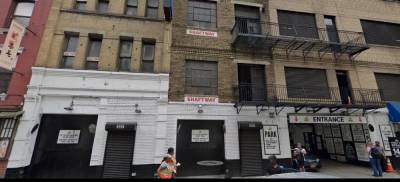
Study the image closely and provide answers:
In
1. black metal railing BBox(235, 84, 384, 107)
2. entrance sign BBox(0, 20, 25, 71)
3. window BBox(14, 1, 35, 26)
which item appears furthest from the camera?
black metal railing BBox(235, 84, 384, 107)

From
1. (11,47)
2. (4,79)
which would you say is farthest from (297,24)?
(4,79)

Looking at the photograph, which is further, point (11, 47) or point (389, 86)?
point (389, 86)

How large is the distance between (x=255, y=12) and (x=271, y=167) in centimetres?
1032

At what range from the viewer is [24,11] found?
11961 mm

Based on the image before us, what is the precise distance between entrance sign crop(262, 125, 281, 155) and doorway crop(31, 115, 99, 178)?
30.4 ft

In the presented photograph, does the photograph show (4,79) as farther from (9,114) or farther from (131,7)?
(131,7)

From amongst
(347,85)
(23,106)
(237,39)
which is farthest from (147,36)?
(347,85)

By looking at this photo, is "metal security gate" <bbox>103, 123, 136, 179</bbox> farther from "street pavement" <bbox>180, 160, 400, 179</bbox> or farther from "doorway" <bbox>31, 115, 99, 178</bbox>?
"street pavement" <bbox>180, 160, 400, 179</bbox>

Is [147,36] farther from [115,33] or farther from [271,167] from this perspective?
[271,167]

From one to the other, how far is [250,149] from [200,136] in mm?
2894

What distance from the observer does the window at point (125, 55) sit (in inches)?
467

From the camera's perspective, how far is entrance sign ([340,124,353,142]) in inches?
555

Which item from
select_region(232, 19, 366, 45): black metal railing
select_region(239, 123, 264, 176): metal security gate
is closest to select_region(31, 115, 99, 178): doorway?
select_region(239, 123, 264, 176): metal security gate

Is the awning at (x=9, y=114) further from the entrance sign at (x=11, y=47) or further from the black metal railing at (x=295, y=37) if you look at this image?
the black metal railing at (x=295, y=37)
